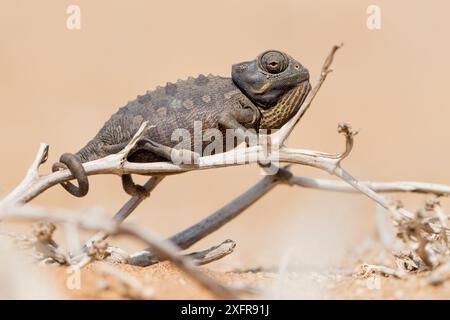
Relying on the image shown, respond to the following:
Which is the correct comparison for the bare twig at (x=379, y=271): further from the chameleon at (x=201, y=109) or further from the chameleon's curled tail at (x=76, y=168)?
the chameleon's curled tail at (x=76, y=168)

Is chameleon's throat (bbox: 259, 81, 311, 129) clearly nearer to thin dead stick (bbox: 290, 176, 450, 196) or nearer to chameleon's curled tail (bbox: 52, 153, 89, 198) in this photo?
thin dead stick (bbox: 290, 176, 450, 196)

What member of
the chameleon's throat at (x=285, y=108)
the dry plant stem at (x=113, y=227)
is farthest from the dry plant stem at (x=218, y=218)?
the dry plant stem at (x=113, y=227)

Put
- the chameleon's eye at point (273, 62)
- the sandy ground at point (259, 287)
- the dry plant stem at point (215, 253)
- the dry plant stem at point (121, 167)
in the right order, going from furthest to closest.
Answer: the chameleon's eye at point (273, 62) → the dry plant stem at point (215, 253) → the dry plant stem at point (121, 167) → the sandy ground at point (259, 287)

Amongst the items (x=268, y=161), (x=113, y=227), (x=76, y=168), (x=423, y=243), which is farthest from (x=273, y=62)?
(x=113, y=227)

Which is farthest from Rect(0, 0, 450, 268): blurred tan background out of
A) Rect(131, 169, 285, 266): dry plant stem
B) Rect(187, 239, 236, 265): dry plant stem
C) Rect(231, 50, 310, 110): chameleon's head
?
Rect(231, 50, 310, 110): chameleon's head

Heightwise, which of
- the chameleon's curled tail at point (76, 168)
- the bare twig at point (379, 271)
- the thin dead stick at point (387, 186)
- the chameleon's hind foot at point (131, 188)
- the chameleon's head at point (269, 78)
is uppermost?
the chameleon's head at point (269, 78)

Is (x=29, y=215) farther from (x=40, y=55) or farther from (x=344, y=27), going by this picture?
(x=344, y=27)

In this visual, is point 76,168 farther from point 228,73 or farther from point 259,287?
point 228,73

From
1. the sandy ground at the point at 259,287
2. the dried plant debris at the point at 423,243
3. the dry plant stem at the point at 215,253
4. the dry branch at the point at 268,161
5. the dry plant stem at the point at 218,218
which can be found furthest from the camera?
the dry plant stem at the point at 218,218
